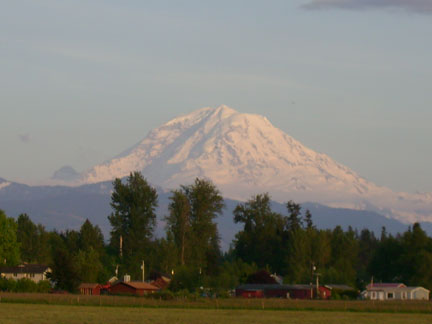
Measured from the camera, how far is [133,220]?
473ft

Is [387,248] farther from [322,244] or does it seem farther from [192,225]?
[192,225]

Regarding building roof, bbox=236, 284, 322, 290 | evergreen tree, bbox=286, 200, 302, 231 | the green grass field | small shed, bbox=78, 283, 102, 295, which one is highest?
evergreen tree, bbox=286, 200, 302, 231

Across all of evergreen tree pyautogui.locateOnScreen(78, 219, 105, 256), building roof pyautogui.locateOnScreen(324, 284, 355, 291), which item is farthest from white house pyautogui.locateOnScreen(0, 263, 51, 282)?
building roof pyautogui.locateOnScreen(324, 284, 355, 291)

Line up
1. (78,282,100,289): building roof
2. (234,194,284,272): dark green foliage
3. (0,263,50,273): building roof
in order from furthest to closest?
(234,194,284,272): dark green foliage
(0,263,50,273): building roof
(78,282,100,289): building roof

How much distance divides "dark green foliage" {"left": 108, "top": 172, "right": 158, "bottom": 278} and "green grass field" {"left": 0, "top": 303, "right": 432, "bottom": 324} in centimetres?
5953

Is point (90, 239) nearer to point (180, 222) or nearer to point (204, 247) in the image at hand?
point (180, 222)

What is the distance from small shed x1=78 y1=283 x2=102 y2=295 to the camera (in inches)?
4626

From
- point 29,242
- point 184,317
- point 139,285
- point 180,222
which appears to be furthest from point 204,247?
point 184,317

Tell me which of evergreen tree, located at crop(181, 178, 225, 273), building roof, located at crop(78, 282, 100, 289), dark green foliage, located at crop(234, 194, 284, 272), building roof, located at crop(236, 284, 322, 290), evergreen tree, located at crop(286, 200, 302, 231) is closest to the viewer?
building roof, located at crop(78, 282, 100, 289)

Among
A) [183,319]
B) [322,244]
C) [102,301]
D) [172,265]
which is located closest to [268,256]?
[322,244]

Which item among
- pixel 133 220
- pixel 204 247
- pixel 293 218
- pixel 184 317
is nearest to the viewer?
pixel 184 317

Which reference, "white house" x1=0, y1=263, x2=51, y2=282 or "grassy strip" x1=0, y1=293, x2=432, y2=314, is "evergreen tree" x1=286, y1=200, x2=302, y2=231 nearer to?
"white house" x1=0, y1=263, x2=51, y2=282

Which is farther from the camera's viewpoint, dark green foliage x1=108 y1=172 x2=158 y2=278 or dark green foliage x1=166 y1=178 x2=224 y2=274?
dark green foliage x1=108 y1=172 x2=158 y2=278

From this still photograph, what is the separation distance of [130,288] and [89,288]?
459cm
